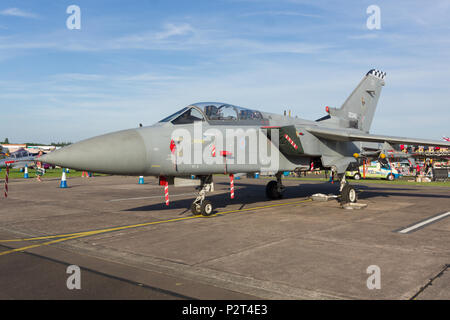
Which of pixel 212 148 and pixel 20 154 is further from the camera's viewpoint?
pixel 20 154

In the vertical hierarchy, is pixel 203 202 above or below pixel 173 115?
below

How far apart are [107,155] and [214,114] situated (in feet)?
11.6

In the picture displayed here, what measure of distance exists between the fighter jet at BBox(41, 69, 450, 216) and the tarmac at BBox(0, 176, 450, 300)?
1434mm

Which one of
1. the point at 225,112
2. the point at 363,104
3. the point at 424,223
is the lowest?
the point at 424,223

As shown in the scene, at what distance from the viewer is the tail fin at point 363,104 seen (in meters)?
16.4

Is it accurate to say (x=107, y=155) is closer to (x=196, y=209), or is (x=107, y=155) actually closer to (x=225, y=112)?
(x=196, y=209)

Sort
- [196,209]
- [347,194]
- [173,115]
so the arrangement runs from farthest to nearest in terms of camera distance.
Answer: [347,194]
[196,209]
[173,115]

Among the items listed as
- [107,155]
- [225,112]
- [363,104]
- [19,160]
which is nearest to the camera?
[107,155]

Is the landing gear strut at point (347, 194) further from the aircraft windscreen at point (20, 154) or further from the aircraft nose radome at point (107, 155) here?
the aircraft windscreen at point (20, 154)

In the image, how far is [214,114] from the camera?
398 inches

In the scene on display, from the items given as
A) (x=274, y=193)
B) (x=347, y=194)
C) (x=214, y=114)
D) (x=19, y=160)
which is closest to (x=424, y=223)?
(x=347, y=194)

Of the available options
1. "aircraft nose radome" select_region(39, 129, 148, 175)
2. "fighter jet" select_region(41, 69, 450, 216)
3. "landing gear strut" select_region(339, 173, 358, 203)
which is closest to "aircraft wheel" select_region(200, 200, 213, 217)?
"fighter jet" select_region(41, 69, 450, 216)
